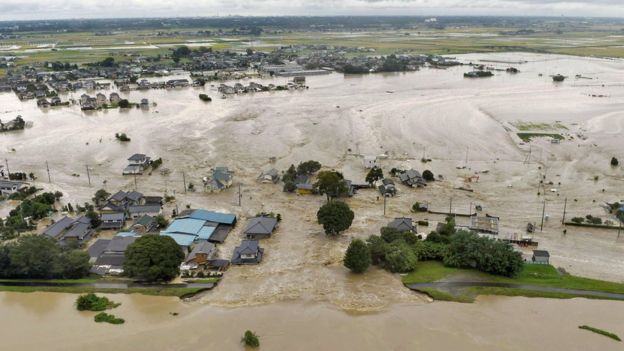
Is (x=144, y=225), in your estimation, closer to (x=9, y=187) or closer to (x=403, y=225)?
(x=9, y=187)

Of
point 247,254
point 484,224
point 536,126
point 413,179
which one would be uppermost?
point 536,126

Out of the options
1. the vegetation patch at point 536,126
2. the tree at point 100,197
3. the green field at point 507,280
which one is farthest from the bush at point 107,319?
the vegetation patch at point 536,126

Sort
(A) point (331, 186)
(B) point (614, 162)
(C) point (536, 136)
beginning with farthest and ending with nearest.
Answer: (C) point (536, 136)
(B) point (614, 162)
(A) point (331, 186)

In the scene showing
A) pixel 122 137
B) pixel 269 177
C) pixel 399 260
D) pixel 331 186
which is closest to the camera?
pixel 399 260

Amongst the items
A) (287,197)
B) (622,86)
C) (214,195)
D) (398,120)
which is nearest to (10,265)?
(214,195)

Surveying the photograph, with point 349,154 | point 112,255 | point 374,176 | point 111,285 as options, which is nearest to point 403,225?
point 374,176

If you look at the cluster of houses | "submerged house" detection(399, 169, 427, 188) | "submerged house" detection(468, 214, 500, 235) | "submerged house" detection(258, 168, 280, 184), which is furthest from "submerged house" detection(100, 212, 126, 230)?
the cluster of houses
